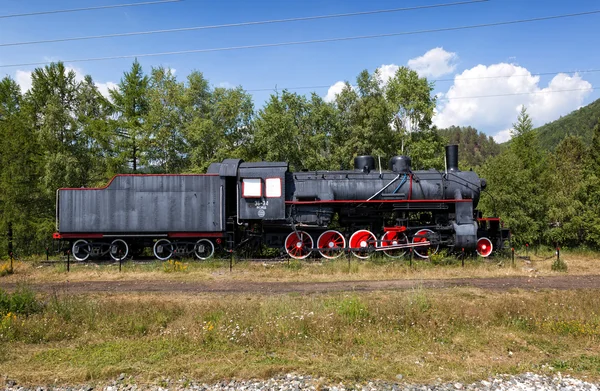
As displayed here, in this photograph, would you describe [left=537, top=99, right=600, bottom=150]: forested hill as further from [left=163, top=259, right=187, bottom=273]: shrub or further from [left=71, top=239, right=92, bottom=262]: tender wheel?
[left=71, top=239, right=92, bottom=262]: tender wheel

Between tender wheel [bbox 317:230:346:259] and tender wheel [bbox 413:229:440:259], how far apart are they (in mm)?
2691

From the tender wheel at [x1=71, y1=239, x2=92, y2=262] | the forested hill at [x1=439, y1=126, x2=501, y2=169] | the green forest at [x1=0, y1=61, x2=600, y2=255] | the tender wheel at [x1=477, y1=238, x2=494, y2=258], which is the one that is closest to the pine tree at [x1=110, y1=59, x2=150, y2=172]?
the green forest at [x1=0, y1=61, x2=600, y2=255]

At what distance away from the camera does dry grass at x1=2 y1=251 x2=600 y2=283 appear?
1230 cm

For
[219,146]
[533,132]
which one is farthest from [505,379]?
[533,132]

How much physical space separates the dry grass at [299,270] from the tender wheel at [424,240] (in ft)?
3.16

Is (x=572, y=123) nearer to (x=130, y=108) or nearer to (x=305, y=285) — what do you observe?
(x=130, y=108)

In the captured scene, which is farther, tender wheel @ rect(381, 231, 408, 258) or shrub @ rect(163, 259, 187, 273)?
tender wheel @ rect(381, 231, 408, 258)

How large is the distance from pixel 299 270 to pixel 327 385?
Answer: 783 centimetres

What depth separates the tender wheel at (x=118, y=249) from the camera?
15368 mm

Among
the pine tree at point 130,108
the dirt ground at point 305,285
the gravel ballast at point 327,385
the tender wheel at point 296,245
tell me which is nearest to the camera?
the gravel ballast at point 327,385

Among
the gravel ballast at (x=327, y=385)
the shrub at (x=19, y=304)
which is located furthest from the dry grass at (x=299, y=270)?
the gravel ballast at (x=327, y=385)

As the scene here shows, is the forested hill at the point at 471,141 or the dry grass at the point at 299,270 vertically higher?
the forested hill at the point at 471,141

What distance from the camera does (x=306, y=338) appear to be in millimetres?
6875

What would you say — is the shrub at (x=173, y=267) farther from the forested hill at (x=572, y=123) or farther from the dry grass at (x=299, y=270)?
the forested hill at (x=572, y=123)
